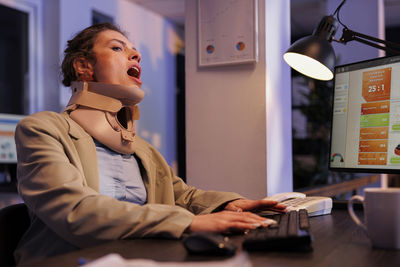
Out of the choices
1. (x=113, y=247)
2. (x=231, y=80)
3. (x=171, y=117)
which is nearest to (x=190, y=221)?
(x=113, y=247)

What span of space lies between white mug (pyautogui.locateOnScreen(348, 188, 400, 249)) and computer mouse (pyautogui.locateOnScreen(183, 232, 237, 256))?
30 cm

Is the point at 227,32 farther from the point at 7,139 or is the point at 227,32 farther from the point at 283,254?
the point at 7,139

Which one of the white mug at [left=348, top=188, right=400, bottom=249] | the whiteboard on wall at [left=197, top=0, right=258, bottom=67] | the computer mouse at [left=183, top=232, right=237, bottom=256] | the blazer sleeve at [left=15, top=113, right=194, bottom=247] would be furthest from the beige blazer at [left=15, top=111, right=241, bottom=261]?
the whiteboard on wall at [left=197, top=0, right=258, bottom=67]

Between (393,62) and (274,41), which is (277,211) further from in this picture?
(274,41)

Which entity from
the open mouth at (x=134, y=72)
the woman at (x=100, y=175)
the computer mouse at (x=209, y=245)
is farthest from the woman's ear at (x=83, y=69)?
the computer mouse at (x=209, y=245)

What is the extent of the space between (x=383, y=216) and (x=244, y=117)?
46.2 inches

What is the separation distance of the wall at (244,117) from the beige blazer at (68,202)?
2.00 feet

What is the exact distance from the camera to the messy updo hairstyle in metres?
1.52

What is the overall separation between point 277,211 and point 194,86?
973 millimetres

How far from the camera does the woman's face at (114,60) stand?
1.47 m

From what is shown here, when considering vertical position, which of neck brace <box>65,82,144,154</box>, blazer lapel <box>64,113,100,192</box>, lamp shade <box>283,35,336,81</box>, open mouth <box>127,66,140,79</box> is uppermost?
lamp shade <box>283,35,336,81</box>

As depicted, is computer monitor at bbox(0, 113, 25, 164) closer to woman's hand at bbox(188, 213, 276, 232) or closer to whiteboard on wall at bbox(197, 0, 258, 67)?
whiteboard on wall at bbox(197, 0, 258, 67)

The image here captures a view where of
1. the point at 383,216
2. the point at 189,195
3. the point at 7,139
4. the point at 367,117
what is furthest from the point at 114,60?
the point at 7,139

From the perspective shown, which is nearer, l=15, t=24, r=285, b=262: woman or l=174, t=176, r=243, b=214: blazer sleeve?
l=15, t=24, r=285, b=262: woman
